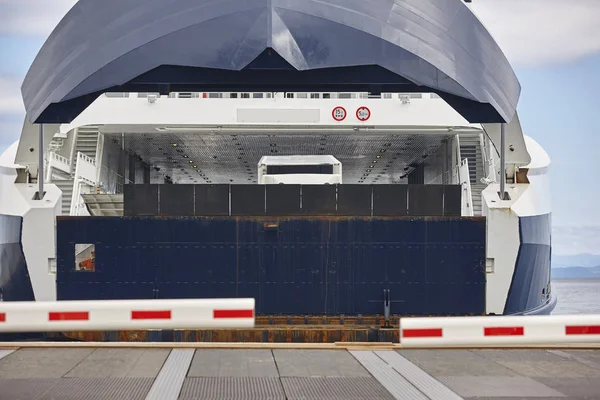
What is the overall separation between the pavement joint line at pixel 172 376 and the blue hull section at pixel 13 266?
8.24 metres

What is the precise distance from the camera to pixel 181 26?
1050 centimetres

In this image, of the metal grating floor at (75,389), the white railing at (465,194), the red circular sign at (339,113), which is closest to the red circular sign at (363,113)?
the red circular sign at (339,113)

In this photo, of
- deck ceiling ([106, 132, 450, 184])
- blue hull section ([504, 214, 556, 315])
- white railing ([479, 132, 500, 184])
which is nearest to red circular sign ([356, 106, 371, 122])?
deck ceiling ([106, 132, 450, 184])

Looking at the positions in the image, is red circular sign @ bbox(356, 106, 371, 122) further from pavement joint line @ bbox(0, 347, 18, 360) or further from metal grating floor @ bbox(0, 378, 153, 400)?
metal grating floor @ bbox(0, 378, 153, 400)

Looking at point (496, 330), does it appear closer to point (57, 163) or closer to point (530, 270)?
point (530, 270)

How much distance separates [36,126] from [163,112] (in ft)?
34.5

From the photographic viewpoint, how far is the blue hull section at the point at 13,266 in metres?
17.0

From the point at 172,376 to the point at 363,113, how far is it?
66.7 feet

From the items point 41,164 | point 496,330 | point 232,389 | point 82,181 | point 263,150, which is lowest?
point 232,389

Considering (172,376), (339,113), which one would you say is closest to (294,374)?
(172,376)

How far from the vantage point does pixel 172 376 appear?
27.7 feet

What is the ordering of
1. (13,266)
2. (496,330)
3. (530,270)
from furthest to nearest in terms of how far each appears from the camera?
1. (530,270)
2. (13,266)
3. (496,330)

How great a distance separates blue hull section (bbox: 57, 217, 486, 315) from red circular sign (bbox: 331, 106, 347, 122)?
11.7 metres

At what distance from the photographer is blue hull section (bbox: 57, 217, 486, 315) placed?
16.4 meters
